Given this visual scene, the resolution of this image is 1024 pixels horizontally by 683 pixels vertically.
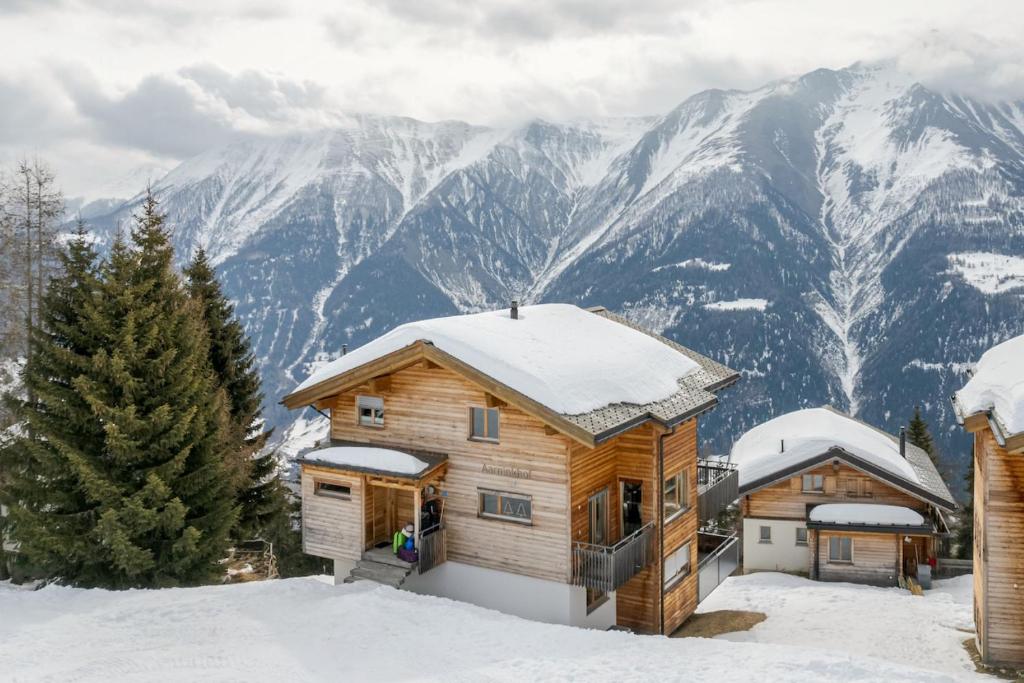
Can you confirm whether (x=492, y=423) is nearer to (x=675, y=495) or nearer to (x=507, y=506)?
(x=507, y=506)

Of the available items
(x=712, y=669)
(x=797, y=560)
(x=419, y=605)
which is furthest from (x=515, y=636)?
(x=797, y=560)

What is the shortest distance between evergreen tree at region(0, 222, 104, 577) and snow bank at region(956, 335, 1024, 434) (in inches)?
938

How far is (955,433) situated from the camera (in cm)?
18375

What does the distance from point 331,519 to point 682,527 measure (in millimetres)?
11175

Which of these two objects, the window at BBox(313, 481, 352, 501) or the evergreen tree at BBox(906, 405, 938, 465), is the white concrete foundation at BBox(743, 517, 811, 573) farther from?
the window at BBox(313, 481, 352, 501)

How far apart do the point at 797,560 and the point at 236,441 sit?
29528 mm

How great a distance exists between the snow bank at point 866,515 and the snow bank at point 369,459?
2643 cm

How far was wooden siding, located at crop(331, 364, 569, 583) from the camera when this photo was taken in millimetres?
21328

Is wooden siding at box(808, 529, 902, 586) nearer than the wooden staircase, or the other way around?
the wooden staircase

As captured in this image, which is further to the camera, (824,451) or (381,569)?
(824,451)

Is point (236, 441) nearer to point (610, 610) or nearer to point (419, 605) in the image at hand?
point (419, 605)

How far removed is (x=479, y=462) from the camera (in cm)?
2245

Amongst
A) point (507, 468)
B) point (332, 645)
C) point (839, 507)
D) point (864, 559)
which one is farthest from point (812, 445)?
point (332, 645)

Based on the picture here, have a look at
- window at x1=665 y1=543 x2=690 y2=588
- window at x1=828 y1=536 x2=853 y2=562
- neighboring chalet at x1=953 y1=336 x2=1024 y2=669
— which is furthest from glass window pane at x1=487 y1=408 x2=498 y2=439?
window at x1=828 y1=536 x2=853 y2=562
